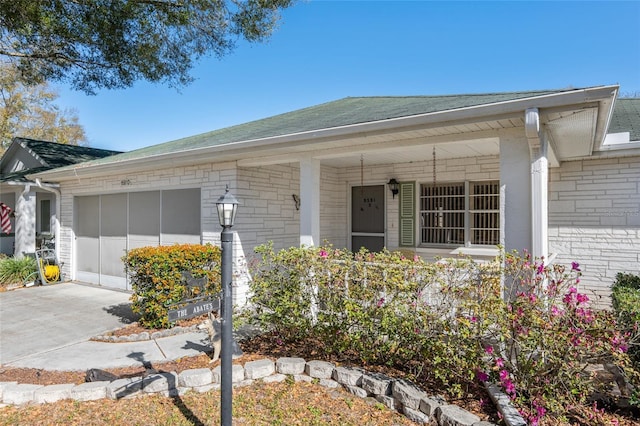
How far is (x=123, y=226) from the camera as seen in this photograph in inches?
335

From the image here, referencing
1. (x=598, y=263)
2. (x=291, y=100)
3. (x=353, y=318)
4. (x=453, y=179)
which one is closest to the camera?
(x=353, y=318)

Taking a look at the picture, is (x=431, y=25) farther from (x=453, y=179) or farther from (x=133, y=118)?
(x=133, y=118)

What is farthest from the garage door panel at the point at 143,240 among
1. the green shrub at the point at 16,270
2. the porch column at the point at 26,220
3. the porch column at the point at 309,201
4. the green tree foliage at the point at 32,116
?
the green tree foliage at the point at 32,116

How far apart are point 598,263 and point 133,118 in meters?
21.2

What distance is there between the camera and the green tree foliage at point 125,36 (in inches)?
310

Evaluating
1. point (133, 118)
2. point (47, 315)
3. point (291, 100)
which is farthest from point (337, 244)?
point (133, 118)

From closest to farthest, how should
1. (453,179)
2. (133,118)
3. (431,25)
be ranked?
(453,179)
(431,25)
(133,118)

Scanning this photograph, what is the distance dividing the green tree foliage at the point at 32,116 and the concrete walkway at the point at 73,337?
1818 centimetres

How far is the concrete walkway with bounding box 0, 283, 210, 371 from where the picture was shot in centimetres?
454

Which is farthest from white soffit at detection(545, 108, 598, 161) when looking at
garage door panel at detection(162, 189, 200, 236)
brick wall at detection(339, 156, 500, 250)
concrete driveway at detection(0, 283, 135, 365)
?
concrete driveway at detection(0, 283, 135, 365)

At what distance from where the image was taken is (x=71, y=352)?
15.8ft

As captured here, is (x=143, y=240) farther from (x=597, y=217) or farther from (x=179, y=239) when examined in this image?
(x=597, y=217)

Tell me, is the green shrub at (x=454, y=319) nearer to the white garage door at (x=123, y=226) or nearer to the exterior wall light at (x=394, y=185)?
the white garage door at (x=123, y=226)

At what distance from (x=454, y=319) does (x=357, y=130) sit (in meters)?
2.45
